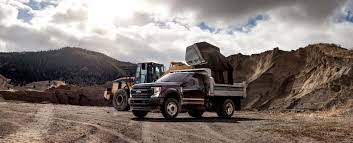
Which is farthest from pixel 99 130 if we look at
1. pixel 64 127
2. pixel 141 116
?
pixel 141 116

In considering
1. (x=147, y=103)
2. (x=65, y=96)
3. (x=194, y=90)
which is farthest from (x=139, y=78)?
(x=65, y=96)

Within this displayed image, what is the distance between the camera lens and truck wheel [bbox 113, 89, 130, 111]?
2508 centimetres

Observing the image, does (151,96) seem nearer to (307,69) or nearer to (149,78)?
(149,78)

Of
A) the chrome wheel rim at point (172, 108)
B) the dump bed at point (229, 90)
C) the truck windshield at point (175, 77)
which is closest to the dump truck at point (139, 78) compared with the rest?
the truck windshield at point (175, 77)

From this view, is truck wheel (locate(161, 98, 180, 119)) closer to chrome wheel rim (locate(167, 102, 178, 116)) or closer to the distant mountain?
chrome wheel rim (locate(167, 102, 178, 116))

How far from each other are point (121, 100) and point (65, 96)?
30.6 m

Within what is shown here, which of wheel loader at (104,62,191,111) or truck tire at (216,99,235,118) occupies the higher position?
wheel loader at (104,62,191,111)

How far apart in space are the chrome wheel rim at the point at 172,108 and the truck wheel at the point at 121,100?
7503mm

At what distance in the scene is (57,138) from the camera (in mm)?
10508

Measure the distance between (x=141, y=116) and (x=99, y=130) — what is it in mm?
6812

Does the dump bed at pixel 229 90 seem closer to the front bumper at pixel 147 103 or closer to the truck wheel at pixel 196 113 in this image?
the truck wheel at pixel 196 113

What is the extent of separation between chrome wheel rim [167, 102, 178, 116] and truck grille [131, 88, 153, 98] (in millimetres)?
897

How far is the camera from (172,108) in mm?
17859

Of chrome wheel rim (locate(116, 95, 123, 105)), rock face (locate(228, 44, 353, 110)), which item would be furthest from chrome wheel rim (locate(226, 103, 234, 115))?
rock face (locate(228, 44, 353, 110))
